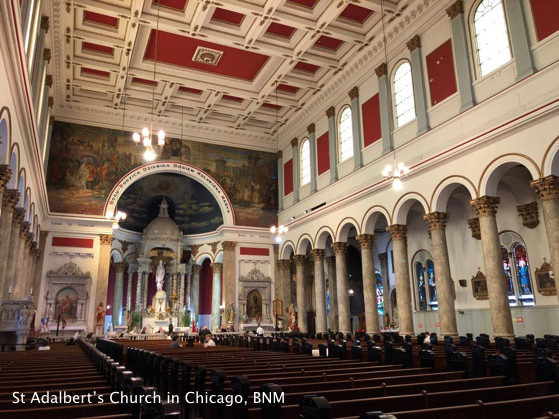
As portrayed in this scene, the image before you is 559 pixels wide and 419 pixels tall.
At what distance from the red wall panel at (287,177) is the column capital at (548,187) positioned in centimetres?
1414

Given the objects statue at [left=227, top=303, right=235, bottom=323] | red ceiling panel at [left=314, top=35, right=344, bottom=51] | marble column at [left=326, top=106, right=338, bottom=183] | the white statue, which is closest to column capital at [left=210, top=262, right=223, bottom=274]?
the white statue

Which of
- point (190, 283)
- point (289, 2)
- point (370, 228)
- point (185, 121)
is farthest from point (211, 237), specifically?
point (289, 2)

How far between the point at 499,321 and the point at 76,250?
691 inches

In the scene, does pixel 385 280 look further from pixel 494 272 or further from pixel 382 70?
pixel 494 272

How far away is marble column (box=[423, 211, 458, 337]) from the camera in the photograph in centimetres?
1306

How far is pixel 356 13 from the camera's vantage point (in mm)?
15711

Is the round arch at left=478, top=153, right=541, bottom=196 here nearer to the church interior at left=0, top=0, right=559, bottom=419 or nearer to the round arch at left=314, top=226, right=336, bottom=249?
the church interior at left=0, top=0, right=559, bottom=419

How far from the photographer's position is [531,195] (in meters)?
14.0

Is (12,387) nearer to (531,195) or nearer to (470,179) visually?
(470,179)

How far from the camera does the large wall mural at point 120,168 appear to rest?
20.6 meters

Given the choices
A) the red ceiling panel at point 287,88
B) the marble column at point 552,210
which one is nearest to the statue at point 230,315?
the red ceiling panel at point 287,88

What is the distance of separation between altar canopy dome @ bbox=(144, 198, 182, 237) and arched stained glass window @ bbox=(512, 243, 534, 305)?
1848 cm

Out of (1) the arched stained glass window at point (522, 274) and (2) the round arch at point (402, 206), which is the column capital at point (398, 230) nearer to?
(2) the round arch at point (402, 206)

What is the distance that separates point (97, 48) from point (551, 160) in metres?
16.0
